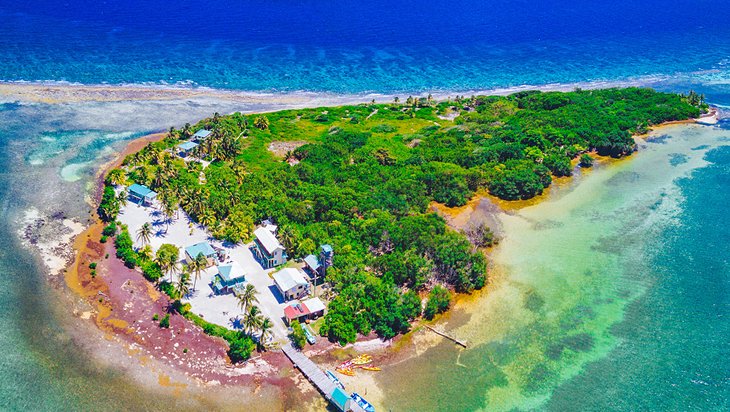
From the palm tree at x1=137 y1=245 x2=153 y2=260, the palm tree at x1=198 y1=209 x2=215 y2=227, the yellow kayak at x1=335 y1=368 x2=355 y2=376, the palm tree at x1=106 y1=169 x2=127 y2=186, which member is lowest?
the yellow kayak at x1=335 y1=368 x2=355 y2=376

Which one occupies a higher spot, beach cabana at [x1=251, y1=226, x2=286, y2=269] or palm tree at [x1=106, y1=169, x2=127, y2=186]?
palm tree at [x1=106, y1=169, x2=127, y2=186]

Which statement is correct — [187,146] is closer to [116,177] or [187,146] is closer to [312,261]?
[116,177]

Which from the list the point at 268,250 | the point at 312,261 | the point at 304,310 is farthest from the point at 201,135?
the point at 304,310

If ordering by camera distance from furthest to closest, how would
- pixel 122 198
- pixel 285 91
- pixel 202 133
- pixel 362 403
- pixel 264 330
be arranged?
pixel 285 91, pixel 202 133, pixel 122 198, pixel 264 330, pixel 362 403

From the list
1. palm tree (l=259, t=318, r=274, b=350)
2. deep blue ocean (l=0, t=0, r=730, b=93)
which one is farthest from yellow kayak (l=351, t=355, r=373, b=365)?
deep blue ocean (l=0, t=0, r=730, b=93)

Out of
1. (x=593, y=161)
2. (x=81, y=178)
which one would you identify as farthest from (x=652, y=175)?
(x=81, y=178)

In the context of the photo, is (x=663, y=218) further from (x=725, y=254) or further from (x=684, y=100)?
(x=684, y=100)

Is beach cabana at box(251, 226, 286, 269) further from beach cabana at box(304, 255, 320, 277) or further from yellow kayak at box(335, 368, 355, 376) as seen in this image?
yellow kayak at box(335, 368, 355, 376)
